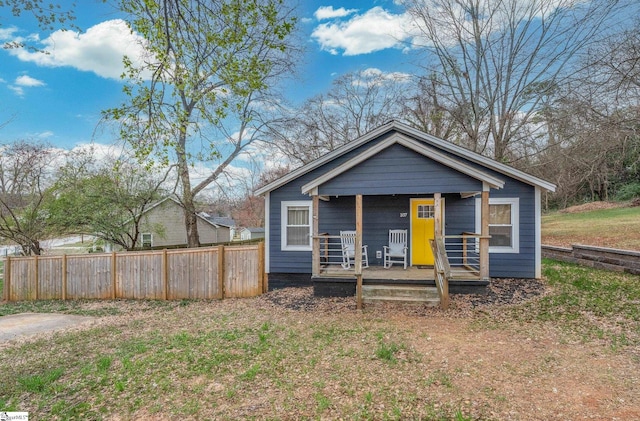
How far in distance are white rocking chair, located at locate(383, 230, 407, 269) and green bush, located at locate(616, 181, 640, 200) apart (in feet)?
86.0

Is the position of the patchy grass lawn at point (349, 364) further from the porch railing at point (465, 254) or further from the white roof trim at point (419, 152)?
the white roof trim at point (419, 152)

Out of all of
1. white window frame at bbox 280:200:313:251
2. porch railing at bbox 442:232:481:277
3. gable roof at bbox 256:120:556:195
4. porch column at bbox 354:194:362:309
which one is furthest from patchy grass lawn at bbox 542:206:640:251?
white window frame at bbox 280:200:313:251

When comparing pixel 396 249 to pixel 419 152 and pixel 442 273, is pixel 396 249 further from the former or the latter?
pixel 419 152

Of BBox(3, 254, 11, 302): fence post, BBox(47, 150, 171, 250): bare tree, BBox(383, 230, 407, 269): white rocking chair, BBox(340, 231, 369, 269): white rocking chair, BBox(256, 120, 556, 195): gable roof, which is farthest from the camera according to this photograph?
BBox(47, 150, 171, 250): bare tree

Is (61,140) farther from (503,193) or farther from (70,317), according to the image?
(503,193)

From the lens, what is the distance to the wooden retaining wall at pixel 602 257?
28.7ft

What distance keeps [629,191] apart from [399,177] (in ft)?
92.8

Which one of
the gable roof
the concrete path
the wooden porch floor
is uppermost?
the gable roof

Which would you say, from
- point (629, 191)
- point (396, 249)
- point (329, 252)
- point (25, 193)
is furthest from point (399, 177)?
point (629, 191)

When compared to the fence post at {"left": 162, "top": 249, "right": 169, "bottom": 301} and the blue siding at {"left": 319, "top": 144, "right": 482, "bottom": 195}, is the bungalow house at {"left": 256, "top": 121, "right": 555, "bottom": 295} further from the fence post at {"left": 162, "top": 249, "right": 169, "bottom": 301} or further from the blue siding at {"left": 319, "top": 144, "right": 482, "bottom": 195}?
the fence post at {"left": 162, "top": 249, "right": 169, "bottom": 301}

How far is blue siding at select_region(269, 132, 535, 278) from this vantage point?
743 centimetres

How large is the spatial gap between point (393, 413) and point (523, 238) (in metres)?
7.71

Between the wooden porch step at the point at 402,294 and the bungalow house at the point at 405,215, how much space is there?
10.5 inches

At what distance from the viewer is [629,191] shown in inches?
979
